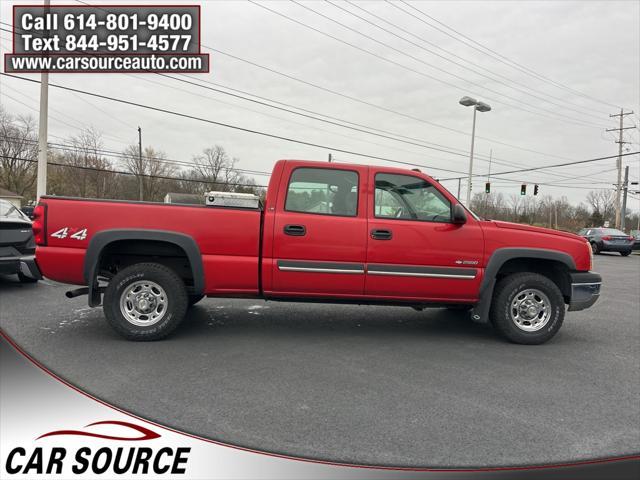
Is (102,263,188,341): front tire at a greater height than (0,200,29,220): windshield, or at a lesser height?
lesser

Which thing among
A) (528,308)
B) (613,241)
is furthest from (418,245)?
(613,241)

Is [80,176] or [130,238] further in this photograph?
[80,176]

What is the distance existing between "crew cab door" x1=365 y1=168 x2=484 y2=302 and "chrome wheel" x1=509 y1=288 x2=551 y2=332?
52cm

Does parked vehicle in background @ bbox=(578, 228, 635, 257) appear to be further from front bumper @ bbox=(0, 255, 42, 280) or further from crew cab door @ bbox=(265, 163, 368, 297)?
front bumper @ bbox=(0, 255, 42, 280)

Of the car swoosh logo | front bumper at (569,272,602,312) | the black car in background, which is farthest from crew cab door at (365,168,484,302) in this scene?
the black car in background

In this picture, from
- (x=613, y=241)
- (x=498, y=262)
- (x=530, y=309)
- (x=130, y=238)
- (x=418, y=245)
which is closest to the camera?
(x=130, y=238)

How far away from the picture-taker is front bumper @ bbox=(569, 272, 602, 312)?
4.90 metres

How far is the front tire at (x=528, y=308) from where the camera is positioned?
4.77 meters

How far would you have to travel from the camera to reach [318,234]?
14.8 feet

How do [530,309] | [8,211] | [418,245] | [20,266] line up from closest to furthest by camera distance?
1. [418,245]
2. [530,309]
3. [20,266]
4. [8,211]

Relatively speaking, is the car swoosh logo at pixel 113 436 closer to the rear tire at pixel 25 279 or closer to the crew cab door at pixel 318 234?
the crew cab door at pixel 318 234

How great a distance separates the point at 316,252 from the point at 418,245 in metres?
1.10

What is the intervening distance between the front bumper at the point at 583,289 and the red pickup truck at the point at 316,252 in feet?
0.04

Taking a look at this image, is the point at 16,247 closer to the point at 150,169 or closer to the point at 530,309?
the point at 530,309
